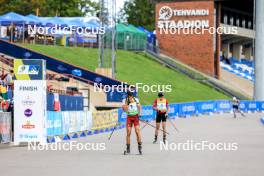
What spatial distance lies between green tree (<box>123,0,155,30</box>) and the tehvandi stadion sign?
136 feet

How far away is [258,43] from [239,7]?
81.9ft

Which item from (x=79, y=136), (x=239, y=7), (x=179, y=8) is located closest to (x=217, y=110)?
(x=179, y=8)

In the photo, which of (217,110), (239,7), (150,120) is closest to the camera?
(150,120)

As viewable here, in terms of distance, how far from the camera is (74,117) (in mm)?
27844

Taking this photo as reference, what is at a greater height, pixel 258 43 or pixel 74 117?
pixel 258 43

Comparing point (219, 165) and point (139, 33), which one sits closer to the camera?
point (219, 165)

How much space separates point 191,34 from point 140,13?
47.6 metres

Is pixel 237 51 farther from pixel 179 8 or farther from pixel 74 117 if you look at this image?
pixel 74 117

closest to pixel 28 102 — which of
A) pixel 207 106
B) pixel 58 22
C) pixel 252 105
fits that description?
pixel 207 106

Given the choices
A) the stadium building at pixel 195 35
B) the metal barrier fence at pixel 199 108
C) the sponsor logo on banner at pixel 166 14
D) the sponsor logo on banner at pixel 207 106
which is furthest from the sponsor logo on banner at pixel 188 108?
the sponsor logo on banner at pixel 166 14

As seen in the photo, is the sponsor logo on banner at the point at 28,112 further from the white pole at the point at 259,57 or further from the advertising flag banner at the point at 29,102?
the white pole at the point at 259,57

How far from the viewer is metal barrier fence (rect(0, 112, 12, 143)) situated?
2147 cm

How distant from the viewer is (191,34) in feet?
247

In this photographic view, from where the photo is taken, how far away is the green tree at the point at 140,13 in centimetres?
12044
